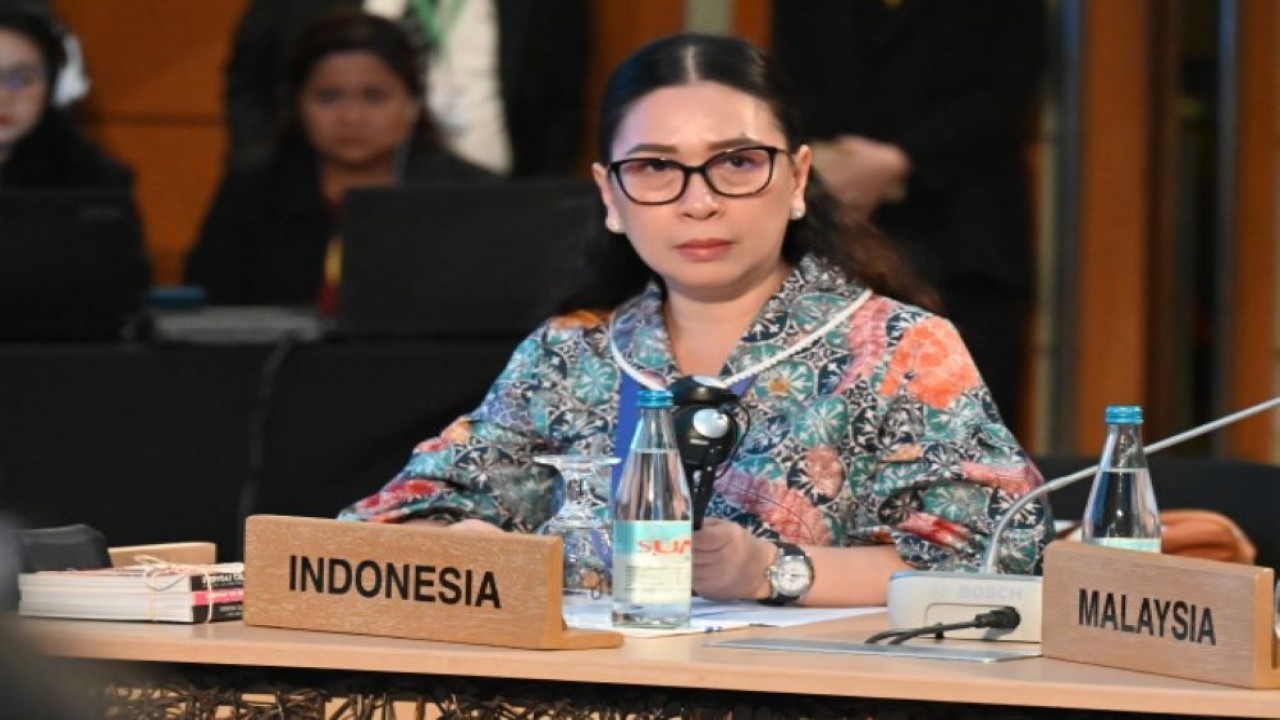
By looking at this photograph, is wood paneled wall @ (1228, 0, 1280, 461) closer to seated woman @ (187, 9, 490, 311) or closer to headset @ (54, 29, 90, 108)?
seated woman @ (187, 9, 490, 311)

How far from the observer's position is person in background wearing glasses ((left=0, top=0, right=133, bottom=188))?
429 cm

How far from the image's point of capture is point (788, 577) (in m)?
2.07

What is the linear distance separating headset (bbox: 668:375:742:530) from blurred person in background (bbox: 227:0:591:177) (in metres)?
2.63

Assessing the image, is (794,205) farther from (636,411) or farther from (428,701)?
(428,701)

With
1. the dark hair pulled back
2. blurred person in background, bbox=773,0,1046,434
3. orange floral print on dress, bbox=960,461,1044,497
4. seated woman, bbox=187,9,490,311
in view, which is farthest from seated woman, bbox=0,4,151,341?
orange floral print on dress, bbox=960,461,1044,497

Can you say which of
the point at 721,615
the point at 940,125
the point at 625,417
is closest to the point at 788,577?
the point at 721,615

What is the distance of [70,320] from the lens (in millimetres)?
3703

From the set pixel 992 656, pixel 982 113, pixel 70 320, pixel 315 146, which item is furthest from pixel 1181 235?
pixel 992 656

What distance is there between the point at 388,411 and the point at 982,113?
1.36 m

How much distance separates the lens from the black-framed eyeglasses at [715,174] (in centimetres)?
230

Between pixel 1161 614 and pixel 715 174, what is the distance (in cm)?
88

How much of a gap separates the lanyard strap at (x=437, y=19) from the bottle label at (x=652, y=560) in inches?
119

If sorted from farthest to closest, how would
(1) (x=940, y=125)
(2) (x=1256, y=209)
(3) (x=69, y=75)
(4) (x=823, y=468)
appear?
(2) (x=1256, y=209) → (3) (x=69, y=75) → (1) (x=940, y=125) → (4) (x=823, y=468)

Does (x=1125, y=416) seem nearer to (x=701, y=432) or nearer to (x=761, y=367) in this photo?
(x=701, y=432)
